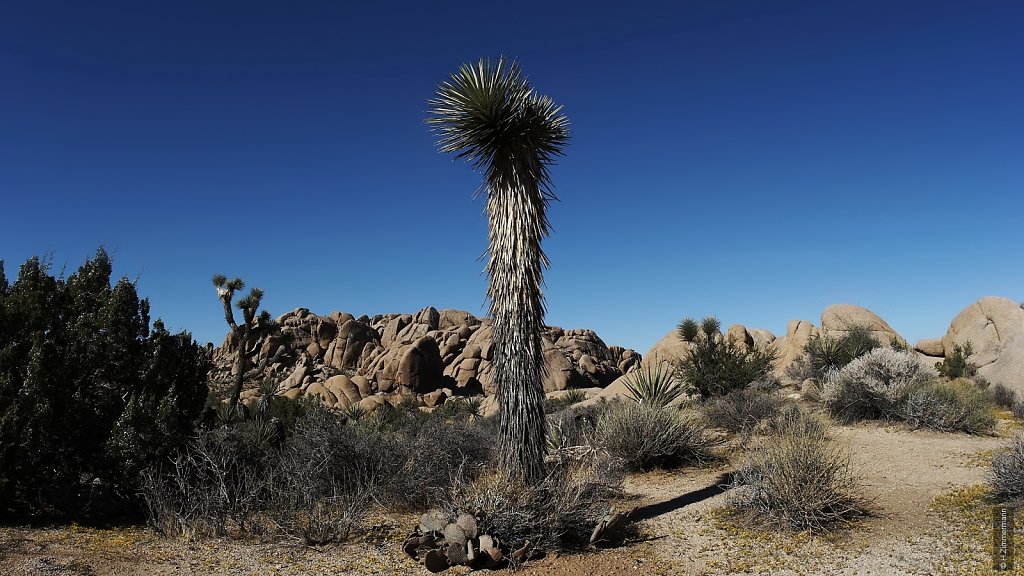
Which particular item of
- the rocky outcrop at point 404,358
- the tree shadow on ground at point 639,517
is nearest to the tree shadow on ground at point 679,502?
the tree shadow on ground at point 639,517

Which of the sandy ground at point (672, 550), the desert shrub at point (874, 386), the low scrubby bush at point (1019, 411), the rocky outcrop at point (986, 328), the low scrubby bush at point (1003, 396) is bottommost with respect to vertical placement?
the sandy ground at point (672, 550)

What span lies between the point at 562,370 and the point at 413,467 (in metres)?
39.6

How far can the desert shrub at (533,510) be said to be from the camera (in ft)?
24.2

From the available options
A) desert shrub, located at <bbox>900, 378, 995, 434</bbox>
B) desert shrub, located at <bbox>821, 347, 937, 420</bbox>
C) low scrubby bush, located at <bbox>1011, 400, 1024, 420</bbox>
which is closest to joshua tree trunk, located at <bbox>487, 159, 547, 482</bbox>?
desert shrub, located at <bbox>900, 378, 995, 434</bbox>

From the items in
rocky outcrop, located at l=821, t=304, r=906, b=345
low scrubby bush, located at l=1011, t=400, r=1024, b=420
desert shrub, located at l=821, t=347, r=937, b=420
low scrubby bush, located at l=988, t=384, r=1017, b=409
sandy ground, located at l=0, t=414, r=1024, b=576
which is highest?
rocky outcrop, located at l=821, t=304, r=906, b=345

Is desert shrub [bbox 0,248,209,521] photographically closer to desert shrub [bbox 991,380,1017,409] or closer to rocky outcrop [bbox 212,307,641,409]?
desert shrub [bbox 991,380,1017,409]

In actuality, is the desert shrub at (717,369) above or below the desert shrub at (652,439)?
above

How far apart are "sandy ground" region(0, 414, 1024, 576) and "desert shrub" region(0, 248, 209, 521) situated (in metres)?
1.01

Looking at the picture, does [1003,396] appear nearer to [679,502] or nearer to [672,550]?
[679,502]

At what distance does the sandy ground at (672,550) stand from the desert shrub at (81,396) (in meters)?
1.01

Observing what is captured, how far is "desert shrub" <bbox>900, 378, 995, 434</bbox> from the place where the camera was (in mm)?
14281

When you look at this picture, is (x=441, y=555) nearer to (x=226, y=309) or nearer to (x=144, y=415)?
(x=144, y=415)

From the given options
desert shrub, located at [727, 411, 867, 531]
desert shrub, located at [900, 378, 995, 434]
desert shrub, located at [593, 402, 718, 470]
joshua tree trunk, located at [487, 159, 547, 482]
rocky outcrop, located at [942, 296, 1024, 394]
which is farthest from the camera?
rocky outcrop, located at [942, 296, 1024, 394]

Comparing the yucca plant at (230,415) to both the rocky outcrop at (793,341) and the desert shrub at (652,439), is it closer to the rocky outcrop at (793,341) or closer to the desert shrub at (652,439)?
the desert shrub at (652,439)
